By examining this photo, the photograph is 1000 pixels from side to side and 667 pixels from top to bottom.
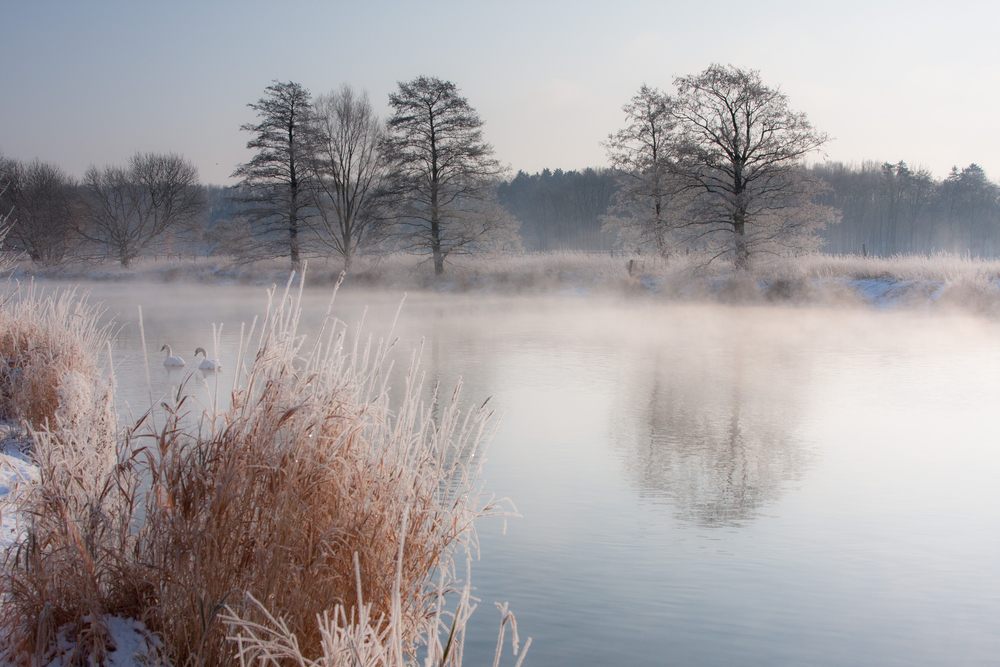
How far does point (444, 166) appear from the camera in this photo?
28.4 meters

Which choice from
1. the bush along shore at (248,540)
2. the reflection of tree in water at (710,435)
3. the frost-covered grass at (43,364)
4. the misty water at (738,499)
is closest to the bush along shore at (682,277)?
the misty water at (738,499)

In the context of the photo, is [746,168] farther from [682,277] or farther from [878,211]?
[878,211]

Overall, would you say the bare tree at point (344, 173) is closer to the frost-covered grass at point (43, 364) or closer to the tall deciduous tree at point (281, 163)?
the tall deciduous tree at point (281, 163)

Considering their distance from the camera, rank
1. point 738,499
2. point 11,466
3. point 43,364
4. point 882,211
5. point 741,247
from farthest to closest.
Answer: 1. point 882,211
2. point 741,247
3. point 43,364
4. point 738,499
5. point 11,466

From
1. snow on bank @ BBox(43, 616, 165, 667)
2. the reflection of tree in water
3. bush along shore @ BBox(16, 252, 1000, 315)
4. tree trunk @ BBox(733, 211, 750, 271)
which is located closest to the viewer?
snow on bank @ BBox(43, 616, 165, 667)

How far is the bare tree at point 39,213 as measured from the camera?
123ft

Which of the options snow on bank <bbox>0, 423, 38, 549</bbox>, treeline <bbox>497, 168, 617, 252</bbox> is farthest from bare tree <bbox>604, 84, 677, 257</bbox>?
treeline <bbox>497, 168, 617, 252</bbox>

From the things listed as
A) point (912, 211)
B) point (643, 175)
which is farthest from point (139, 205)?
point (912, 211)

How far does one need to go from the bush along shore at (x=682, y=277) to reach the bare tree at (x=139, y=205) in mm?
4730

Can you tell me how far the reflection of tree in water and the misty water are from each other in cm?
3

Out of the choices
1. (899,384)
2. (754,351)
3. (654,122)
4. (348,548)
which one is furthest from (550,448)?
(654,122)

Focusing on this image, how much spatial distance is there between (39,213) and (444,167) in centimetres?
2397

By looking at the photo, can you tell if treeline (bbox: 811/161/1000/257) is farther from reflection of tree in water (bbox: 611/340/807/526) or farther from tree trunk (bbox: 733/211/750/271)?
reflection of tree in water (bbox: 611/340/807/526)

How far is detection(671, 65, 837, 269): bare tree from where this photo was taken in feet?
72.8
